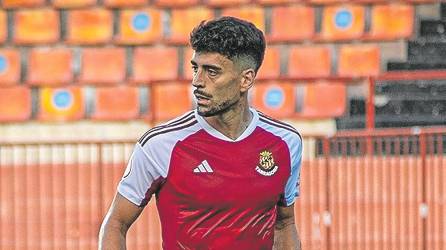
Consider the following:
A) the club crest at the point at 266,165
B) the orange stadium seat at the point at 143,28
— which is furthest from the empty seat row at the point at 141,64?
the club crest at the point at 266,165

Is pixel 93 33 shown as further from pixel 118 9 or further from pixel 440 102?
pixel 440 102

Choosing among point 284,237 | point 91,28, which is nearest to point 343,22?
point 91,28

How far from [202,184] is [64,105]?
8.78 metres

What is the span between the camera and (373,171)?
31.9 feet

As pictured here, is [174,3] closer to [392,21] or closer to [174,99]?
[174,99]

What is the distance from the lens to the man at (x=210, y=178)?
4.14m

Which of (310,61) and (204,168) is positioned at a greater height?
(310,61)

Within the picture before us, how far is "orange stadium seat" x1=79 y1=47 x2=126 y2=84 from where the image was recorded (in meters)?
12.9

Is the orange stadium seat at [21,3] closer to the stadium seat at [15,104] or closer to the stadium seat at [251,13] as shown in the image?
the stadium seat at [15,104]

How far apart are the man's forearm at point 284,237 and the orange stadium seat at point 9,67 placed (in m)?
8.80

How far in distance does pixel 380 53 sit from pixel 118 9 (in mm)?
2937

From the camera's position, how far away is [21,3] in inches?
518

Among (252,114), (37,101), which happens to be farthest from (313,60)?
(252,114)

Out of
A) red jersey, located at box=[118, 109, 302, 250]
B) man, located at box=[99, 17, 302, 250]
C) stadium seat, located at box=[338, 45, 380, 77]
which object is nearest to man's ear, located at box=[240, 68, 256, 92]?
man, located at box=[99, 17, 302, 250]
